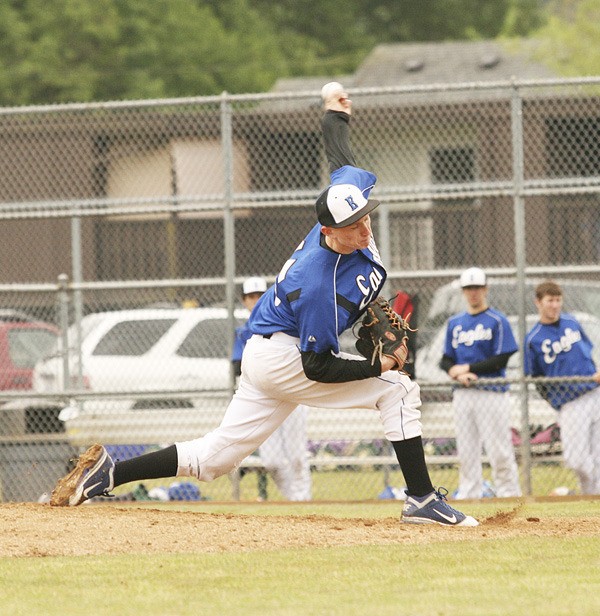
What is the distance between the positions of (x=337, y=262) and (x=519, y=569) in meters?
1.75

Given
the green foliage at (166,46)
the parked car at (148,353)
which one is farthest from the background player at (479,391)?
the green foliage at (166,46)

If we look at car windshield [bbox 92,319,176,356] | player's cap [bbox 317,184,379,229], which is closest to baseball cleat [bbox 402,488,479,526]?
player's cap [bbox 317,184,379,229]

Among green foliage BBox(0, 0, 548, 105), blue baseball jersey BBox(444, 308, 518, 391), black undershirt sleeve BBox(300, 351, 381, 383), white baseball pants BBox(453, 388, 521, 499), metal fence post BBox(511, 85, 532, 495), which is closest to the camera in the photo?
black undershirt sleeve BBox(300, 351, 381, 383)

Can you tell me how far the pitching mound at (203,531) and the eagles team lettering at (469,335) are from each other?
3.46 meters

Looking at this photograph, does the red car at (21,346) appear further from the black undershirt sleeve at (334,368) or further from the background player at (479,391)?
the black undershirt sleeve at (334,368)

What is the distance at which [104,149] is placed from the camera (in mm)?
13234

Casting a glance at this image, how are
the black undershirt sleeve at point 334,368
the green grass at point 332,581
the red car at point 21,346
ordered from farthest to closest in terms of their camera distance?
the red car at point 21,346 < the black undershirt sleeve at point 334,368 < the green grass at point 332,581

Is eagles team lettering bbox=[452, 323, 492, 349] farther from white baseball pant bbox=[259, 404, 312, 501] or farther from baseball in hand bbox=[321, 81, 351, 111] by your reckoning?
baseball in hand bbox=[321, 81, 351, 111]

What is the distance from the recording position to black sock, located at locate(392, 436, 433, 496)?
21.6 ft

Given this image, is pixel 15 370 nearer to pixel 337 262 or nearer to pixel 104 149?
pixel 104 149

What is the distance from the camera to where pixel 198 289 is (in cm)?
1143

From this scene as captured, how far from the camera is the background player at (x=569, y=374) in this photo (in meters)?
10.3

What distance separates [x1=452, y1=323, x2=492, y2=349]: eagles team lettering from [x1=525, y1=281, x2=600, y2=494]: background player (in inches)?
15.0

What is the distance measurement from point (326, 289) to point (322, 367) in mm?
415
